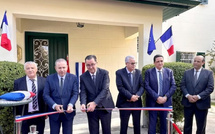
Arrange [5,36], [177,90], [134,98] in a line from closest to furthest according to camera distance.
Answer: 1. [134,98]
2. [5,36]
3. [177,90]

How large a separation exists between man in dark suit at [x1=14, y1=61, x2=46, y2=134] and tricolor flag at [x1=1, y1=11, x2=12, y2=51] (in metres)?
1.05

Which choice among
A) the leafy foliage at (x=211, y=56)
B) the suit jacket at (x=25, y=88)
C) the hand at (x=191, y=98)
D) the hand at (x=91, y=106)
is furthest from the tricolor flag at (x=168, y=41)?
the leafy foliage at (x=211, y=56)

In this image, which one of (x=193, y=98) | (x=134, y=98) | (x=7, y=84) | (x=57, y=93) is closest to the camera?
(x=57, y=93)

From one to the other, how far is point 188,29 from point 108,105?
7.72m

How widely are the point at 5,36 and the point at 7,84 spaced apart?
108 cm

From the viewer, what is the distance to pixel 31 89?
2916 mm

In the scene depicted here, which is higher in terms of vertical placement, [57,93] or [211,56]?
[211,56]

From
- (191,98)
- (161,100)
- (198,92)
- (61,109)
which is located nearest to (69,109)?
(61,109)

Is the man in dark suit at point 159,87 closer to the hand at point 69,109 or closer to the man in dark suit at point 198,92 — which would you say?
the man in dark suit at point 198,92

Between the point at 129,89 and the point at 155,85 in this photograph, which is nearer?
the point at 129,89

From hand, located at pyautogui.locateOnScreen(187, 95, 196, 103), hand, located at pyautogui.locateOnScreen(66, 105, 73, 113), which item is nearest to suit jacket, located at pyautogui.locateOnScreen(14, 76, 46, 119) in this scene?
hand, located at pyautogui.locateOnScreen(66, 105, 73, 113)

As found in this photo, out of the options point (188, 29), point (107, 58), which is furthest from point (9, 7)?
point (188, 29)

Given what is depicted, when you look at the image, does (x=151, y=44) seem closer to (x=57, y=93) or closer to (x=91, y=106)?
(x=91, y=106)

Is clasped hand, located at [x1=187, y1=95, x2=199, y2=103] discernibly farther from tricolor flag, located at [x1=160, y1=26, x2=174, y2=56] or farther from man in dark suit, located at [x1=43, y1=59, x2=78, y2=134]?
man in dark suit, located at [x1=43, y1=59, x2=78, y2=134]
